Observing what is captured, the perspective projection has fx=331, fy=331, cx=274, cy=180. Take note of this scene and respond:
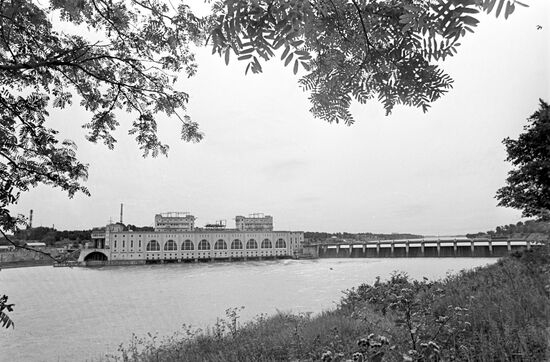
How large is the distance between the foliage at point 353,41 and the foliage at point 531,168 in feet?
44.5

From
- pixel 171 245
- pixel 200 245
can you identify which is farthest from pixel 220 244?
pixel 171 245

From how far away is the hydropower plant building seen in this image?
7331 cm

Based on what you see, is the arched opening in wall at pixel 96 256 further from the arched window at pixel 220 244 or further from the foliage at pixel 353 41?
the foliage at pixel 353 41

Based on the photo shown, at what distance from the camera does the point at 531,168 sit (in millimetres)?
12633

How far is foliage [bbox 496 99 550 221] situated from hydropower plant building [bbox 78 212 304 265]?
238ft

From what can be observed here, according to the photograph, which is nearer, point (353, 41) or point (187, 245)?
point (353, 41)

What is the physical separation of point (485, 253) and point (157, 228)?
8156cm

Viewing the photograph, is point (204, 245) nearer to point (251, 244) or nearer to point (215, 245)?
point (215, 245)

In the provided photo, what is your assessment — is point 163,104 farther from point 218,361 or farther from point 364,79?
point 218,361

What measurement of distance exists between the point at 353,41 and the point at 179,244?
82.6 m

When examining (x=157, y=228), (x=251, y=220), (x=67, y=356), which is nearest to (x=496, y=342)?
(x=67, y=356)

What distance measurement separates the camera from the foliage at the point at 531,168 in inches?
488

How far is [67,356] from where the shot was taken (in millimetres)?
12195

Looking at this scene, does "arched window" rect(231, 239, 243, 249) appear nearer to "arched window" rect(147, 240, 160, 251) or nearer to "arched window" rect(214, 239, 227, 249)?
"arched window" rect(214, 239, 227, 249)
